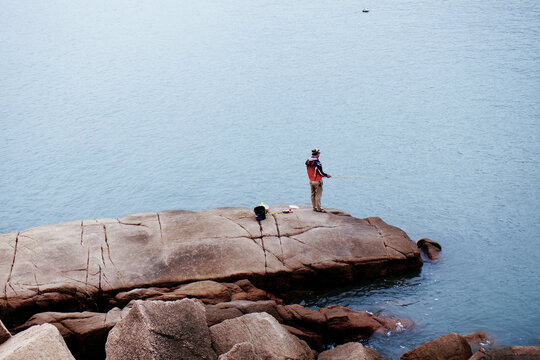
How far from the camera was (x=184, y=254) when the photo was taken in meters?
16.8

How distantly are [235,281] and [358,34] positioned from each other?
27.5 m

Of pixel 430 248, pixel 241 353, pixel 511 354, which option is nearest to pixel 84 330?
pixel 241 353

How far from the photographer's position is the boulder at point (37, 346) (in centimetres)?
1152

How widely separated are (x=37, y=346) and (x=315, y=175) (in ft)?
32.2

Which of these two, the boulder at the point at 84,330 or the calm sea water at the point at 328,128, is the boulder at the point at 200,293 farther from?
the calm sea water at the point at 328,128

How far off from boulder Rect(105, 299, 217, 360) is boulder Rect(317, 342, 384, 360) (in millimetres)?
2644

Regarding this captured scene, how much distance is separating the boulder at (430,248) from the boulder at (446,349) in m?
4.89

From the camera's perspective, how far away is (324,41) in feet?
127

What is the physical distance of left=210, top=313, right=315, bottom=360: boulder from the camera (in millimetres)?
12662

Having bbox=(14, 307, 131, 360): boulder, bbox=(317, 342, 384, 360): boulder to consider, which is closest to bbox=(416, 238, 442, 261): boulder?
bbox=(317, 342, 384, 360): boulder

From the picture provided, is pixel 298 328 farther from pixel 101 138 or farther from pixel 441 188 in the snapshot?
pixel 101 138

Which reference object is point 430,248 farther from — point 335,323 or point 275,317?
point 275,317

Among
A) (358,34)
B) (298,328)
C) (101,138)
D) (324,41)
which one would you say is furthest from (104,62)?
(298,328)

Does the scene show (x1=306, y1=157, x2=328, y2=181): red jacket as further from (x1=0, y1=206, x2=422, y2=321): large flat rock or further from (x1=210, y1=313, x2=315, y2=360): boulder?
(x1=210, y1=313, x2=315, y2=360): boulder
